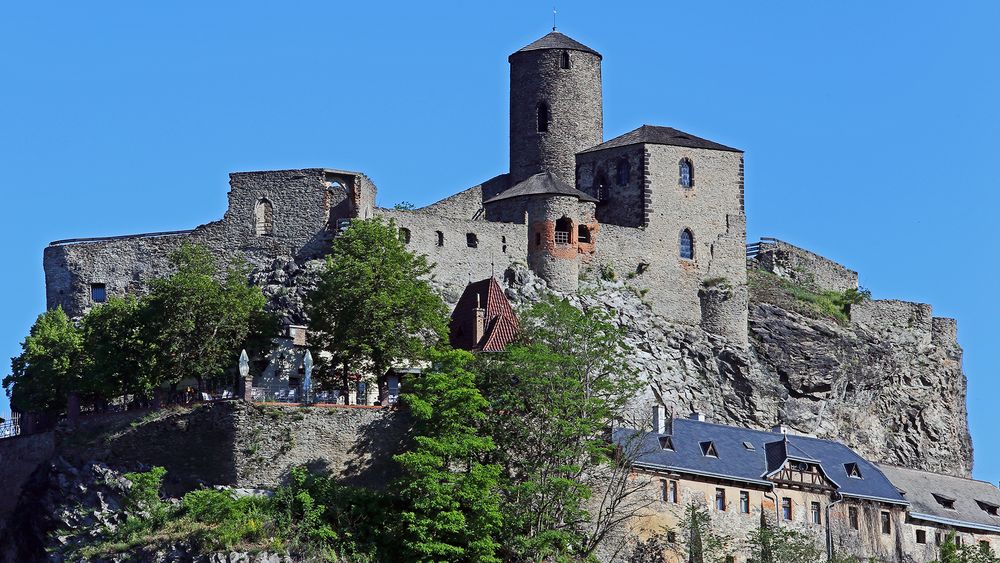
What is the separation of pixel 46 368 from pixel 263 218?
35.6ft

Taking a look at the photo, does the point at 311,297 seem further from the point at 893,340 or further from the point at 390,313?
the point at 893,340

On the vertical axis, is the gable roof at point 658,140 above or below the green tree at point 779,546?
above

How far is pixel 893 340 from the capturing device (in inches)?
3814

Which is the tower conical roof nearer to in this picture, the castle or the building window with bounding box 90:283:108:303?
the castle

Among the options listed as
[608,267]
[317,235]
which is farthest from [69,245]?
[608,267]

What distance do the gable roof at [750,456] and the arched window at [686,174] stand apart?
14.3 metres

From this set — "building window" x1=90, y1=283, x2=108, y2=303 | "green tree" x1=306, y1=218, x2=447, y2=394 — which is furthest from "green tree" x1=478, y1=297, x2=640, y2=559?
"building window" x1=90, y1=283, x2=108, y2=303

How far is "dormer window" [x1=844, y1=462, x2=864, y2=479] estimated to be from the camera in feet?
262

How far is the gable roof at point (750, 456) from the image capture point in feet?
245

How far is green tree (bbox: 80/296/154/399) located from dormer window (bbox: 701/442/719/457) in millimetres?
19514

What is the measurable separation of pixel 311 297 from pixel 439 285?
978 centimetres

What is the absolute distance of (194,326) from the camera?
72.8 metres

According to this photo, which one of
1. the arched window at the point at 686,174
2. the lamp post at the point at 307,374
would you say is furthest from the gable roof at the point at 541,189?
the lamp post at the point at 307,374

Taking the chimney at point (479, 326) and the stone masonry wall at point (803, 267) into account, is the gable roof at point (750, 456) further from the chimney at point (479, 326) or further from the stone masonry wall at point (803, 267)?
the stone masonry wall at point (803, 267)
